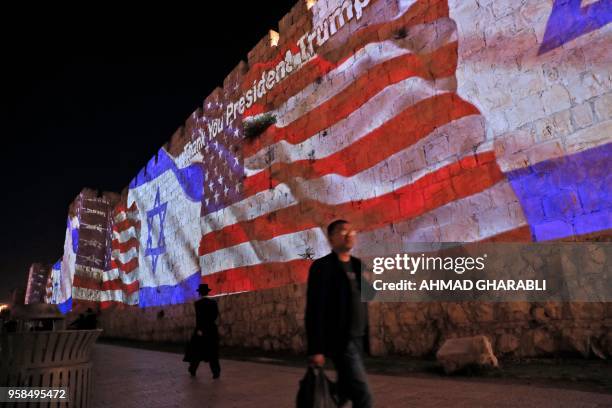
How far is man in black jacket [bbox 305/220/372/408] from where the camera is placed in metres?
2.37

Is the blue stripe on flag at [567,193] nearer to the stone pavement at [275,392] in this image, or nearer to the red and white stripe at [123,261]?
the stone pavement at [275,392]

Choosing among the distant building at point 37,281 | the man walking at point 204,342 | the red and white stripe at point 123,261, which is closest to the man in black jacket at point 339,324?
the man walking at point 204,342

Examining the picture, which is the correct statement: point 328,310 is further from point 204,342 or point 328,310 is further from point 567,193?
point 567,193

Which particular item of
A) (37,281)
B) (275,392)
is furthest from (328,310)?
(37,281)

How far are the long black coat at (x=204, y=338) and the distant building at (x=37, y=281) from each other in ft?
127

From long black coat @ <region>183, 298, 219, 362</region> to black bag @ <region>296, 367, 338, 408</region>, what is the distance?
390 cm

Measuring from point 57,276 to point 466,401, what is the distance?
3224 centimetres

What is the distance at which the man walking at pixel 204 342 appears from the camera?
5809 millimetres

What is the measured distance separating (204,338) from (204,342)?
0.07 metres

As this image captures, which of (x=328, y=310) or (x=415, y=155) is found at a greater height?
(x=415, y=155)

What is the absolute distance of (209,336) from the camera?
6105 millimetres

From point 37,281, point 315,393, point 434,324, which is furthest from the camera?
point 37,281

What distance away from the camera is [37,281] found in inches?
1560

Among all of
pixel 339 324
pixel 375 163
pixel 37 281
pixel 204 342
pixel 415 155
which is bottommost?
pixel 204 342
